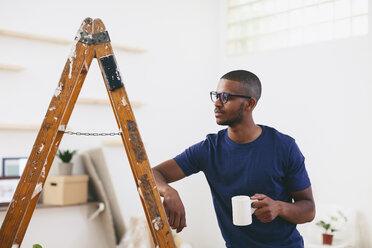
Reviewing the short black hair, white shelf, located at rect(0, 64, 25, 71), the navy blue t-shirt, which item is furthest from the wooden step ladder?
white shelf, located at rect(0, 64, 25, 71)

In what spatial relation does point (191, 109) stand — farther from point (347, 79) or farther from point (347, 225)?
point (347, 225)

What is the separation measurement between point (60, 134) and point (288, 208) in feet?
2.88

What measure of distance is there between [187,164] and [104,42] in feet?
2.11

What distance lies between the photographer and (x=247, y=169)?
1857mm

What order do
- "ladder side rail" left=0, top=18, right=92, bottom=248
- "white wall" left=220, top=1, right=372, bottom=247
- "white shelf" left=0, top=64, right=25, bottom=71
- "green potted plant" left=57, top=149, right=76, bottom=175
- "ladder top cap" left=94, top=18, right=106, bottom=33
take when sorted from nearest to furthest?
"ladder side rail" left=0, top=18, right=92, bottom=248, "ladder top cap" left=94, top=18, right=106, bottom=33, "white shelf" left=0, top=64, right=25, bottom=71, "green potted plant" left=57, top=149, right=76, bottom=175, "white wall" left=220, top=1, right=372, bottom=247

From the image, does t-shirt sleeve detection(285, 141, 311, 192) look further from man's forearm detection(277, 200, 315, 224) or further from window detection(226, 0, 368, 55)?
window detection(226, 0, 368, 55)

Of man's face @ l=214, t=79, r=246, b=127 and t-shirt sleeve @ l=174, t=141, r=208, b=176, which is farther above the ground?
man's face @ l=214, t=79, r=246, b=127

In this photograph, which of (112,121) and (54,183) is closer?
(54,183)

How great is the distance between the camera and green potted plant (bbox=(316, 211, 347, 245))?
3.38 meters

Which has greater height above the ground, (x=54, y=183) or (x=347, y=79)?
(x=347, y=79)

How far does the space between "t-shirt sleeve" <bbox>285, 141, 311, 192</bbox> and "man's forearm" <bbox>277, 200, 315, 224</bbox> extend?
2.5 inches

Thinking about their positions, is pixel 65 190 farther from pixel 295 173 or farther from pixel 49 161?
pixel 295 173

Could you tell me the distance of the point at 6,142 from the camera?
10.9ft

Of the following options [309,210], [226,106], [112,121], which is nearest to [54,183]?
[112,121]
